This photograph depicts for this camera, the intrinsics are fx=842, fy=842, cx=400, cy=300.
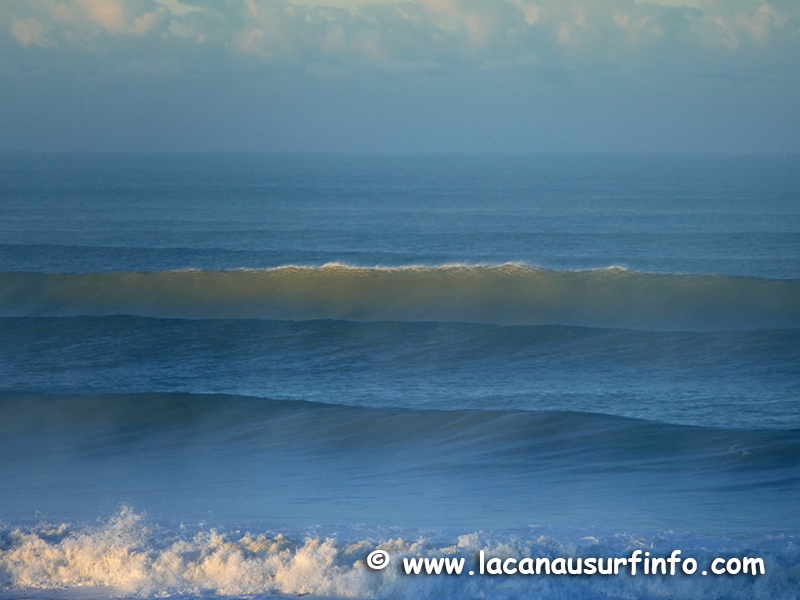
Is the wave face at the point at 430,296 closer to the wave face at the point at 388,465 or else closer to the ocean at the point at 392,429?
the ocean at the point at 392,429

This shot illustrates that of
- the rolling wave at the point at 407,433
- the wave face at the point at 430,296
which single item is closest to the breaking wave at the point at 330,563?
the rolling wave at the point at 407,433

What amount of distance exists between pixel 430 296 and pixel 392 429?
799 cm

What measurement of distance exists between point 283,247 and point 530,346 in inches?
710

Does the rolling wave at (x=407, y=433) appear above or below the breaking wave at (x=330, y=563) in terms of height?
above

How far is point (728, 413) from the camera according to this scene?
9.31 meters

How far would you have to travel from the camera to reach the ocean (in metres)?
5.34

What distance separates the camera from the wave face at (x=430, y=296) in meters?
15.4

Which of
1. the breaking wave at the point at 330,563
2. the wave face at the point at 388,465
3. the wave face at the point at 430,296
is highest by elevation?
the wave face at the point at 430,296

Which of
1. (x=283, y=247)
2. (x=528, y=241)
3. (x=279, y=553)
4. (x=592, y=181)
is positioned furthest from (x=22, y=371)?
(x=592, y=181)

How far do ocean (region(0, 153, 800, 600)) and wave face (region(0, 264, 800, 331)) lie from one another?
2.6 inches

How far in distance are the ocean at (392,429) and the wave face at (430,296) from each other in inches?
2.6

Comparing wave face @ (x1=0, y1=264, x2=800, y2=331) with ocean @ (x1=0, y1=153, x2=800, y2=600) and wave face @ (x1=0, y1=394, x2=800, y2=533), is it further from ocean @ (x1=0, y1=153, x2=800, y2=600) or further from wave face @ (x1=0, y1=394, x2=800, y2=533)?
wave face @ (x1=0, y1=394, x2=800, y2=533)

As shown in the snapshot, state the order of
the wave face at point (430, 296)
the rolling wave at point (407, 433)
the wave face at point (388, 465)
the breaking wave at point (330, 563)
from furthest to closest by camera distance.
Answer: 1. the wave face at point (430, 296)
2. the rolling wave at point (407, 433)
3. the wave face at point (388, 465)
4. the breaking wave at point (330, 563)

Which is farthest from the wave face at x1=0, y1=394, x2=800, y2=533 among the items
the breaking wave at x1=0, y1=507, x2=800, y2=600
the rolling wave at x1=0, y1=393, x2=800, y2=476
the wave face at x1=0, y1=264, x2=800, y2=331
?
the wave face at x1=0, y1=264, x2=800, y2=331
